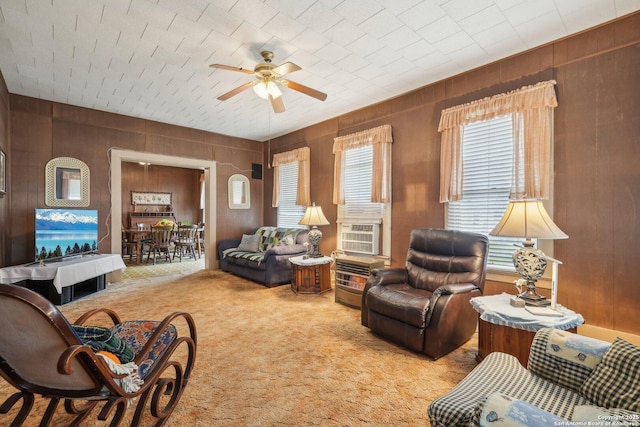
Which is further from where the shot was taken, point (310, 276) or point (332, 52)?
point (310, 276)

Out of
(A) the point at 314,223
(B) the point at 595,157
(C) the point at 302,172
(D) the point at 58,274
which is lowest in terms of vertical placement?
(D) the point at 58,274

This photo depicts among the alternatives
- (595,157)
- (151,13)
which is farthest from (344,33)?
(595,157)

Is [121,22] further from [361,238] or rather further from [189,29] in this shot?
[361,238]

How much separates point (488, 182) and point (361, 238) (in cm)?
192

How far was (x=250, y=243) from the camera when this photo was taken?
18.7 feet

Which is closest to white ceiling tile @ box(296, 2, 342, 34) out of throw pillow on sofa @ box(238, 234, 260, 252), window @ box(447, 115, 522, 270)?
window @ box(447, 115, 522, 270)

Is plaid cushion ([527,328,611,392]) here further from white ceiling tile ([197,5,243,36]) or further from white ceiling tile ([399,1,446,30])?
white ceiling tile ([197,5,243,36])

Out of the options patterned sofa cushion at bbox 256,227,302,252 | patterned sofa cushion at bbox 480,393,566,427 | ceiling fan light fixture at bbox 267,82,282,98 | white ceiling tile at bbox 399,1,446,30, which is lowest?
patterned sofa cushion at bbox 480,393,566,427

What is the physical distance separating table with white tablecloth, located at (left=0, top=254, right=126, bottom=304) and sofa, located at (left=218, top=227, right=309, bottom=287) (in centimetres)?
197

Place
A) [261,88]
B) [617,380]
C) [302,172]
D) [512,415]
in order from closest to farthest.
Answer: [512,415] → [617,380] → [261,88] → [302,172]

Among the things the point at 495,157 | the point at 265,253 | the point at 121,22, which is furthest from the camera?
the point at 265,253

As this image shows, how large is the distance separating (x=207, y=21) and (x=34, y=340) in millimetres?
2569

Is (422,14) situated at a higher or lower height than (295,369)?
higher

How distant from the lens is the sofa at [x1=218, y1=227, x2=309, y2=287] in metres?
4.74
